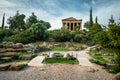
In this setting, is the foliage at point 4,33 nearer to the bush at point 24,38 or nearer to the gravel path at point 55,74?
the bush at point 24,38

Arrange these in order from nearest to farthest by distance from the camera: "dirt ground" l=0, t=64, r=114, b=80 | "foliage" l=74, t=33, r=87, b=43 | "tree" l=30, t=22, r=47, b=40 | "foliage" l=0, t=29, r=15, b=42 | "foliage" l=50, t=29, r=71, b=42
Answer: "dirt ground" l=0, t=64, r=114, b=80
"tree" l=30, t=22, r=47, b=40
"foliage" l=50, t=29, r=71, b=42
"foliage" l=74, t=33, r=87, b=43
"foliage" l=0, t=29, r=15, b=42

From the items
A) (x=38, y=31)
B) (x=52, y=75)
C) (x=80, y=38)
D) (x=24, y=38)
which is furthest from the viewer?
(x=80, y=38)

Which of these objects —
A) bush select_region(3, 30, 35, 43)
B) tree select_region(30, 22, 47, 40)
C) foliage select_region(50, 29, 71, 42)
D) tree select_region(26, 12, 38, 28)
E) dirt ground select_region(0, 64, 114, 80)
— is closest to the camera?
dirt ground select_region(0, 64, 114, 80)

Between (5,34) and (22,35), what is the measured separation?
972 cm

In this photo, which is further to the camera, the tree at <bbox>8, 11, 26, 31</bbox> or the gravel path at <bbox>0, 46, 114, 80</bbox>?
the tree at <bbox>8, 11, 26, 31</bbox>

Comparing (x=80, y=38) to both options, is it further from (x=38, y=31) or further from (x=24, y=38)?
(x=24, y=38)

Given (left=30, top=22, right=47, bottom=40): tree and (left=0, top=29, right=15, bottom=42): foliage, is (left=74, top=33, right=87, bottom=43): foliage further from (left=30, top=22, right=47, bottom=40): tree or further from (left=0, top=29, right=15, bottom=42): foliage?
(left=0, top=29, right=15, bottom=42): foliage

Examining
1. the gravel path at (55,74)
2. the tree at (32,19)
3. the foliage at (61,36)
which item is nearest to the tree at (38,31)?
the foliage at (61,36)

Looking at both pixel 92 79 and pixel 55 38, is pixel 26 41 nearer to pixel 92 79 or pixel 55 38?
pixel 55 38

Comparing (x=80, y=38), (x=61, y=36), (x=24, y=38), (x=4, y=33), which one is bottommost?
(x=24, y=38)

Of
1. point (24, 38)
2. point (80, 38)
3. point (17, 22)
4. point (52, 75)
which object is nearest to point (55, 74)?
point (52, 75)

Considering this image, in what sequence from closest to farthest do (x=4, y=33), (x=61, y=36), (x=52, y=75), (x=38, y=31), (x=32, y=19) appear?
1. (x=52, y=75)
2. (x=38, y=31)
3. (x=61, y=36)
4. (x=4, y=33)
5. (x=32, y=19)

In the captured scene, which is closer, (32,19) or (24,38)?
(24,38)

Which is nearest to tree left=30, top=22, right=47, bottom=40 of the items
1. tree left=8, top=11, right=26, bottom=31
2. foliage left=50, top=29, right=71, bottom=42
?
foliage left=50, top=29, right=71, bottom=42
